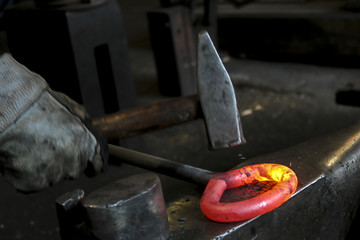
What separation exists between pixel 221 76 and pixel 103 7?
5.71ft

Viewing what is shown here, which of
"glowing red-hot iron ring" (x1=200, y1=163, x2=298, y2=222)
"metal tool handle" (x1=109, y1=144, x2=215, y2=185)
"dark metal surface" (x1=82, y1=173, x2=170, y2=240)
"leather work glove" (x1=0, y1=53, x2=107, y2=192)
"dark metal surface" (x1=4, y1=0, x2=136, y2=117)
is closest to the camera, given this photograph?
"dark metal surface" (x1=82, y1=173, x2=170, y2=240)

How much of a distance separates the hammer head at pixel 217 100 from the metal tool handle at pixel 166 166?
0.37ft

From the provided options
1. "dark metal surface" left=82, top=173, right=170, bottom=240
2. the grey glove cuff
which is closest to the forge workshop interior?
"dark metal surface" left=82, top=173, right=170, bottom=240

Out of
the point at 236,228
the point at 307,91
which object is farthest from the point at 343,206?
the point at 307,91

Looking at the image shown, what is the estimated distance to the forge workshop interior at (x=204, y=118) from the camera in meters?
1.14

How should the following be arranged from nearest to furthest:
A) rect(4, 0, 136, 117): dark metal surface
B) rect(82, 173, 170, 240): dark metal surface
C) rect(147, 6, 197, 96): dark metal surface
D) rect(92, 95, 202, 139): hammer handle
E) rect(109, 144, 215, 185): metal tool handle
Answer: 1. rect(82, 173, 170, 240): dark metal surface
2. rect(109, 144, 215, 185): metal tool handle
3. rect(92, 95, 202, 139): hammer handle
4. rect(4, 0, 136, 117): dark metal surface
5. rect(147, 6, 197, 96): dark metal surface

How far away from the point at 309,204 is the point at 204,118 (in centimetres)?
40

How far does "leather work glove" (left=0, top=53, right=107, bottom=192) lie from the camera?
1224 millimetres

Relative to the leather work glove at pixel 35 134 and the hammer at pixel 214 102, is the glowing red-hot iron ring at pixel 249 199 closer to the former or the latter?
the hammer at pixel 214 102

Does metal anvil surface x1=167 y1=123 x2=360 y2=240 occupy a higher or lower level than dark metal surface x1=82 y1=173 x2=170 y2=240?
lower

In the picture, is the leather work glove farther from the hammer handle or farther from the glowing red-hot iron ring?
the glowing red-hot iron ring

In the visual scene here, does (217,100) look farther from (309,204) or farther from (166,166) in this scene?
(309,204)

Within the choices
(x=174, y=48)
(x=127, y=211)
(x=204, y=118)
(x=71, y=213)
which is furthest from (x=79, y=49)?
(x=127, y=211)

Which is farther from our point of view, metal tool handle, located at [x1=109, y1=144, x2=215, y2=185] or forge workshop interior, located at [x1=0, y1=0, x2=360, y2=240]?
metal tool handle, located at [x1=109, y1=144, x2=215, y2=185]
